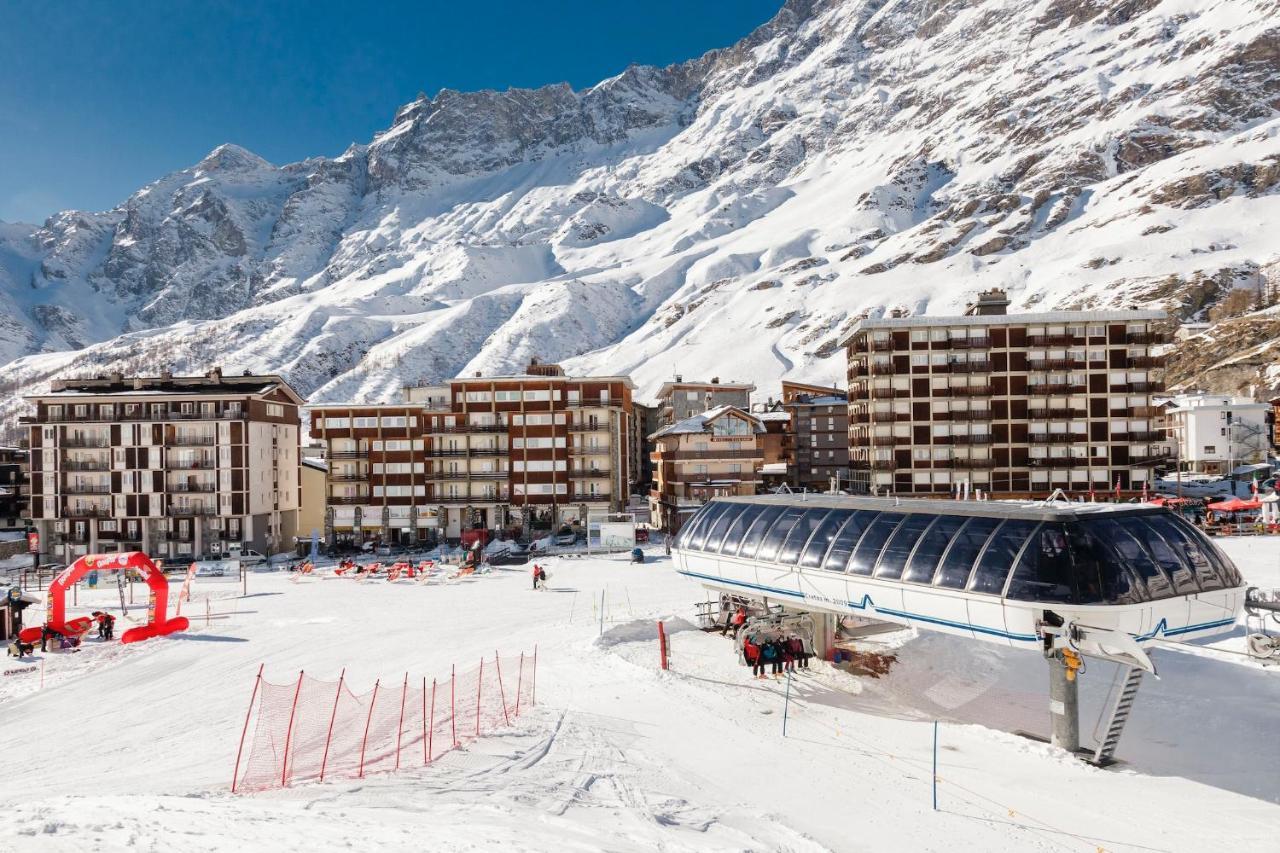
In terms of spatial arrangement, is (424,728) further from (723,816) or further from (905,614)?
(905,614)

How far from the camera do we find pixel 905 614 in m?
23.5

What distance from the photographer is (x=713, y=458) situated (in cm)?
7131

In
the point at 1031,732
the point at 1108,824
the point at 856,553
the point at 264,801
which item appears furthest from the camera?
the point at 856,553

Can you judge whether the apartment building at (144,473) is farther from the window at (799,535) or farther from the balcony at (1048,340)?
the balcony at (1048,340)

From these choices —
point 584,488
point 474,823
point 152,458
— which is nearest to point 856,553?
point 474,823

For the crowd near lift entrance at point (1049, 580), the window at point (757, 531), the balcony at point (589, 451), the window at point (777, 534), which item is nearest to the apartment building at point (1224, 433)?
the balcony at point (589, 451)

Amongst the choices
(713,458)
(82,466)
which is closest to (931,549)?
(713,458)

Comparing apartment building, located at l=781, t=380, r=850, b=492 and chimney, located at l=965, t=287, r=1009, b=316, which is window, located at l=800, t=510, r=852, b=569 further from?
apartment building, located at l=781, t=380, r=850, b=492

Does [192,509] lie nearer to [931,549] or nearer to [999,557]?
[931,549]

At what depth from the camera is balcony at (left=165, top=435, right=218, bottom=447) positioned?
69.4m

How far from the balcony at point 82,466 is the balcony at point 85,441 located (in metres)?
1.48

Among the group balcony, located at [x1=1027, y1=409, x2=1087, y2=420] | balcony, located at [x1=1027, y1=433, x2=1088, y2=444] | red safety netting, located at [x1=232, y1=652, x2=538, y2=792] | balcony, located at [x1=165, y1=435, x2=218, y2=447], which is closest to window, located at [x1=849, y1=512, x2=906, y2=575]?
red safety netting, located at [x1=232, y1=652, x2=538, y2=792]

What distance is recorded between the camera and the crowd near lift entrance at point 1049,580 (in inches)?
798

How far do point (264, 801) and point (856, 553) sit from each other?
58.1ft
